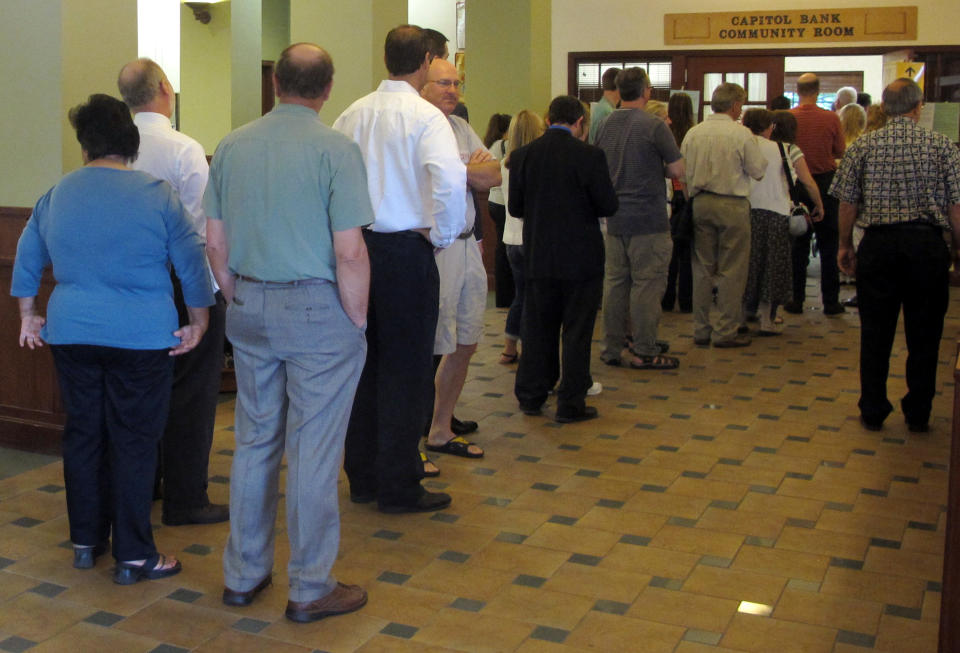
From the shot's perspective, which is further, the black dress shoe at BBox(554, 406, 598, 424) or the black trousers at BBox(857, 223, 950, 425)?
the black dress shoe at BBox(554, 406, 598, 424)

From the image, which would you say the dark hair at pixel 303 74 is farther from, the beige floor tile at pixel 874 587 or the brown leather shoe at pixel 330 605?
the beige floor tile at pixel 874 587

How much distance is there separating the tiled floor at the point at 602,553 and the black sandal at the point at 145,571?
0.04 meters

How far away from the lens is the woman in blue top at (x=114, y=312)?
10.9ft

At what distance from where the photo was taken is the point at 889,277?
5.18 m

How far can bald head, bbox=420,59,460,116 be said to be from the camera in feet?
14.4

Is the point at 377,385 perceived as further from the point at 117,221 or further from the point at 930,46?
the point at 930,46

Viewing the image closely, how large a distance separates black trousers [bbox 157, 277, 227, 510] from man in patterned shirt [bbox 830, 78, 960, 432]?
2978 mm

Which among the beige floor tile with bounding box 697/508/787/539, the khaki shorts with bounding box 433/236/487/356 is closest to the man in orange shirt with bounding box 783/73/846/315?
the khaki shorts with bounding box 433/236/487/356

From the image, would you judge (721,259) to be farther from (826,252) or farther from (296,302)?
(296,302)

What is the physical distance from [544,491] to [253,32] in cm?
823

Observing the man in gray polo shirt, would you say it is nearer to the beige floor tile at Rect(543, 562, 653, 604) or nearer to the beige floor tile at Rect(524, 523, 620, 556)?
the beige floor tile at Rect(524, 523, 620, 556)

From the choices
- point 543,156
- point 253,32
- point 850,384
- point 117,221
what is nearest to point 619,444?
point 543,156

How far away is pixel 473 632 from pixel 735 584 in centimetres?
90

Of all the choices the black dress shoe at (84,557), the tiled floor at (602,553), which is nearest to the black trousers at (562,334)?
the tiled floor at (602,553)
